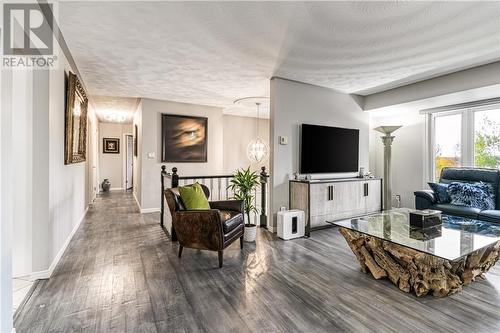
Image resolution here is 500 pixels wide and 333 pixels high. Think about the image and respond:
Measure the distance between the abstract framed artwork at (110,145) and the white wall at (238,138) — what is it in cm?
452

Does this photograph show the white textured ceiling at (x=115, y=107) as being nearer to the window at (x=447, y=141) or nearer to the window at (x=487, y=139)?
the window at (x=447, y=141)

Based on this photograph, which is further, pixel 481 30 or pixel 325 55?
pixel 325 55

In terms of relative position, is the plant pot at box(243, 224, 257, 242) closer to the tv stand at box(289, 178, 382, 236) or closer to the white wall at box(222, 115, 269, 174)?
the tv stand at box(289, 178, 382, 236)

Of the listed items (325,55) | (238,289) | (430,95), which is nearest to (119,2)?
(325,55)

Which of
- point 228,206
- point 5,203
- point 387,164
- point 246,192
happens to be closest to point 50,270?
point 5,203

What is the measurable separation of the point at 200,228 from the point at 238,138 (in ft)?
16.4

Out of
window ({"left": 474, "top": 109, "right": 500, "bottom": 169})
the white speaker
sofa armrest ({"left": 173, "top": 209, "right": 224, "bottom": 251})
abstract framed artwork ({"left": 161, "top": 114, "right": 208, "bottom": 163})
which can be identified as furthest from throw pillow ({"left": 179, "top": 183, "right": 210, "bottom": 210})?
window ({"left": 474, "top": 109, "right": 500, "bottom": 169})

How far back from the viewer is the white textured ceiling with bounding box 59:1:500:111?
7.23 feet

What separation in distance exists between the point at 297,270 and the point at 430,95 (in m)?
3.64

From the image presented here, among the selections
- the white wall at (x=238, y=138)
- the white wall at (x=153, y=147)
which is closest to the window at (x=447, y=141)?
the white wall at (x=238, y=138)

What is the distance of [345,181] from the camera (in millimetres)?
4418

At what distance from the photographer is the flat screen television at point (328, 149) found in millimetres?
4348

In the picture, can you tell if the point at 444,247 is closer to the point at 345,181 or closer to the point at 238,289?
the point at 238,289

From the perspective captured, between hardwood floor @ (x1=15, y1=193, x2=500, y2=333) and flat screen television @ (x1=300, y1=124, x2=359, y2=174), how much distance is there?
1708 mm
